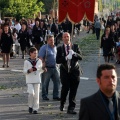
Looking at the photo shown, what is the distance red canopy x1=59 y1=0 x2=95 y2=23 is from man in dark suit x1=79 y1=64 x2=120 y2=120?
7013mm

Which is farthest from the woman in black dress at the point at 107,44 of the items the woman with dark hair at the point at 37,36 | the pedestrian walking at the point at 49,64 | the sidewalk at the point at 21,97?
the pedestrian walking at the point at 49,64

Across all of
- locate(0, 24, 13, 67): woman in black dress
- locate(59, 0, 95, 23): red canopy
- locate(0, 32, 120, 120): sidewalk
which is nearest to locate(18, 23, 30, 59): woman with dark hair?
locate(0, 32, 120, 120): sidewalk

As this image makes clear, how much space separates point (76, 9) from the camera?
466 inches

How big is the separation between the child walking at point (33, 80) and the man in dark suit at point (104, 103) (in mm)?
5991

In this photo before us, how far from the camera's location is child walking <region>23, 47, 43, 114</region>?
1056 centimetres

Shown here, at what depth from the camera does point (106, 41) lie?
19375mm

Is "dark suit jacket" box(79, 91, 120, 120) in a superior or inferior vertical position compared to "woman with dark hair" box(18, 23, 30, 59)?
inferior

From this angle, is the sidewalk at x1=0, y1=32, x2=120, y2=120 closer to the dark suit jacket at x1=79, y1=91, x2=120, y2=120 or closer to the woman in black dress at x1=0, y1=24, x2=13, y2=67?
the woman in black dress at x1=0, y1=24, x2=13, y2=67

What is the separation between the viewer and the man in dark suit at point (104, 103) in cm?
449

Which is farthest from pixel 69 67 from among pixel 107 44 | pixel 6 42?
pixel 6 42

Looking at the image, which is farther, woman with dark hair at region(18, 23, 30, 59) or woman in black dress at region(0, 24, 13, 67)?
woman with dark hair at region(18, 23, 30, 59)

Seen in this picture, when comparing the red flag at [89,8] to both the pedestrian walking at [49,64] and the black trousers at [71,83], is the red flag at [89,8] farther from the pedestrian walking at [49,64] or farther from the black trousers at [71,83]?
the black trousers at [71,83]

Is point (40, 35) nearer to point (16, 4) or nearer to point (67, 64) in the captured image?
point (67, 64)

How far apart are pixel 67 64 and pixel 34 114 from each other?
4.20 ft
